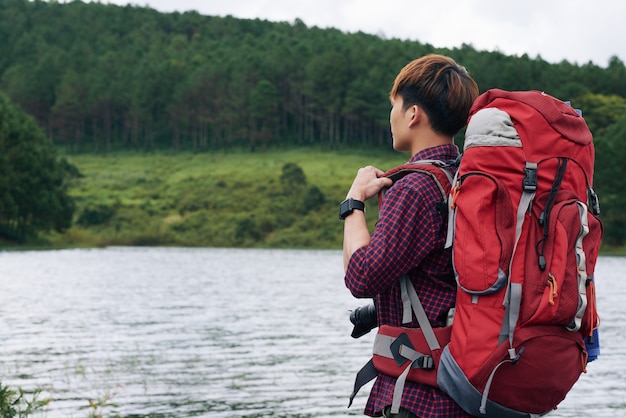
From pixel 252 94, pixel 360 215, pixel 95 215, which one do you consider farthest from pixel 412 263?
pixel 252 94

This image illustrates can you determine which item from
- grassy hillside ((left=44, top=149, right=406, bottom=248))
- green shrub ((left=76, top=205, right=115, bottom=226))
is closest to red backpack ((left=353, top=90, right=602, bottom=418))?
grassy hillside ((left=44, top=149, right=406, bottom=248))

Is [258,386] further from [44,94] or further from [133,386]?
[44,94]

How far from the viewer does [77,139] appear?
6078 inches

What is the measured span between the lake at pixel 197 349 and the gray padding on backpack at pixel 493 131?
2.67 meters

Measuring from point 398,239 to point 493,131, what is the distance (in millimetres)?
486

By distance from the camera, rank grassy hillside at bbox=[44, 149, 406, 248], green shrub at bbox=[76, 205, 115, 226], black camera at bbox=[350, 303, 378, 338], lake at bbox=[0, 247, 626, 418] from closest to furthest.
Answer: black camera at bbox=[350, 303, 378, 338]
lake at bbox=[0, 247, 626, 418]
grassy hillside at bbox=[44, 149, 406, 248]
green shrub at bbox=[76, 205, 115, 226]

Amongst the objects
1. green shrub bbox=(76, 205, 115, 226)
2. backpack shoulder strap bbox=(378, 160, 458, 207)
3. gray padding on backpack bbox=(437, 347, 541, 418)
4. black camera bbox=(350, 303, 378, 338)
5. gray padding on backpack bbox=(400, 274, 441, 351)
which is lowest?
green shrub bbox=(76, 205, 115, 226)

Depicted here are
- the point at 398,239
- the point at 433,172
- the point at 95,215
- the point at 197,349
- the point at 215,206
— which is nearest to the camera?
the point at 398,239

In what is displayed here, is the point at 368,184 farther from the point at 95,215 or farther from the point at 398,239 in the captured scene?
the point at 95,215

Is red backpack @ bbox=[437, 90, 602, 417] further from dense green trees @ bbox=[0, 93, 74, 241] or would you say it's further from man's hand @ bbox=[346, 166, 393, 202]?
dense green trees @ bbox=[0, 93, 74, 241]

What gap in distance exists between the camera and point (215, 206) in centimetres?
10331

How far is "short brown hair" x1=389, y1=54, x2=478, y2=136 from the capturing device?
3602 mm

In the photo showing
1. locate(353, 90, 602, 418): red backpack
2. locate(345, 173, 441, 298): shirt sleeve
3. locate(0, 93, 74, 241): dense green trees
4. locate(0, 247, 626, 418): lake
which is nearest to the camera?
locate(353, 90, 602, 418): red backpack

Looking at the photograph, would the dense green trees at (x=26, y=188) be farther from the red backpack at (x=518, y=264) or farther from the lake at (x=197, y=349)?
the red backpack at (x=518, y=264)
